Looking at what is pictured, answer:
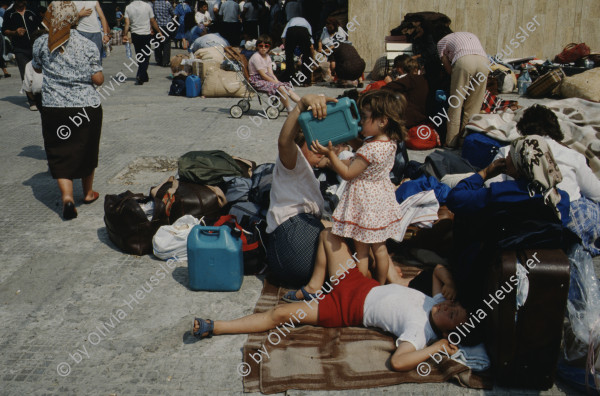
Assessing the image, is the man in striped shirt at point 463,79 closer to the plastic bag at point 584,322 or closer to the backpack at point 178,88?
the plastic bag at point 584,322

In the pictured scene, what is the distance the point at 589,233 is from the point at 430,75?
4124 mm

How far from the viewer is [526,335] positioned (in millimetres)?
2953

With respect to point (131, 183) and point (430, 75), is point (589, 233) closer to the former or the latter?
point (430, 75)

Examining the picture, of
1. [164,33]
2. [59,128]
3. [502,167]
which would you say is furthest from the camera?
[164,33]

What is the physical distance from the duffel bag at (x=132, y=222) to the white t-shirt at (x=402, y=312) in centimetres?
198

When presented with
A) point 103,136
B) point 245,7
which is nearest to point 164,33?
point 245,7

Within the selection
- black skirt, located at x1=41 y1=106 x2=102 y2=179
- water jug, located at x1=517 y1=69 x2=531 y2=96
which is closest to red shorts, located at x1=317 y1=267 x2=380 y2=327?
black skirt, located at x1=41 y1=106 x2=102 y2=179

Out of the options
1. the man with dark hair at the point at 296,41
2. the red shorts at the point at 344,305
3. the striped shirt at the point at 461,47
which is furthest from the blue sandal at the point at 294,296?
the man with dark hair at the point at 296,41

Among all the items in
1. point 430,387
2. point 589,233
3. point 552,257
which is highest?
point 552,257

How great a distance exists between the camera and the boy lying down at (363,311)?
10.6 feet

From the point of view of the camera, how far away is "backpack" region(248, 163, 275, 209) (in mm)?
4652

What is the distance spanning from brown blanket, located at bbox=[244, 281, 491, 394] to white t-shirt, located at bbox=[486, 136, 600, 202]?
2046 millimetres

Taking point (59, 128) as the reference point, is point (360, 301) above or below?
below

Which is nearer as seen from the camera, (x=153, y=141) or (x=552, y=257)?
(x=552, y=257)
